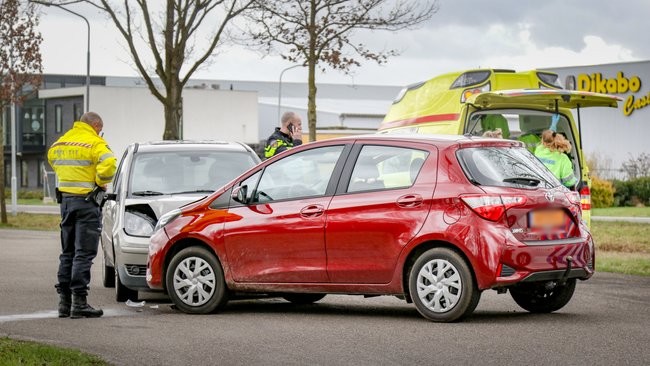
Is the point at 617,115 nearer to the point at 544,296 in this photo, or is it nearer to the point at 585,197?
the point at 585,197

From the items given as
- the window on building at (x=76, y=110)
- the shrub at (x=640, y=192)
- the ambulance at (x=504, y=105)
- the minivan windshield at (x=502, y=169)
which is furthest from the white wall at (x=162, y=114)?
the minivan windshield at (x=502, y=169)

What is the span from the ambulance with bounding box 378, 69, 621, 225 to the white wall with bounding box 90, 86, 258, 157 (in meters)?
60.4

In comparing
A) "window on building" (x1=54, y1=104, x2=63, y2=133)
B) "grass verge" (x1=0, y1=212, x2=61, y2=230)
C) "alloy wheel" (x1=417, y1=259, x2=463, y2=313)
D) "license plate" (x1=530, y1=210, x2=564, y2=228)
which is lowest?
"grass verge" (x1=0, y1=212, x2=61, y2=230)

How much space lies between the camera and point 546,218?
10.8 m

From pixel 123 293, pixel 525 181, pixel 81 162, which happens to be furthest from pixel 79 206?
pixel 525 181

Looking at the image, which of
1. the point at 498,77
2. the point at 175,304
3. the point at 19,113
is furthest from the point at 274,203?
the point at 19,113

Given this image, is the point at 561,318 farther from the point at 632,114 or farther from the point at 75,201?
the point at 632,114

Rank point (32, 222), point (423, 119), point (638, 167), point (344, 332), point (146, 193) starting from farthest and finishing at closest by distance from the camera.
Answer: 1. point (638, 167)
2. point (32, 222)
3. point (423, 119)
4. point (146, 193)
5. point (344, 332)

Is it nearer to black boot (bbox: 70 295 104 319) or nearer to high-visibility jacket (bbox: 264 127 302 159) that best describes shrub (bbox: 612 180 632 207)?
high-visibility jacket (bbox: 264 127 302 159)

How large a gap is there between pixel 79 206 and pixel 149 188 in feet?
7.38

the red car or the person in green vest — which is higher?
the person in green vest

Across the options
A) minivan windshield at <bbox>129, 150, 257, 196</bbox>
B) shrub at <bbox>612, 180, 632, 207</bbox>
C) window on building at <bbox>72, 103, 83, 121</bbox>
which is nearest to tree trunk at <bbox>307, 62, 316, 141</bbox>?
minivan windshield at <bbox>129, 150, 257, 196</bbox>

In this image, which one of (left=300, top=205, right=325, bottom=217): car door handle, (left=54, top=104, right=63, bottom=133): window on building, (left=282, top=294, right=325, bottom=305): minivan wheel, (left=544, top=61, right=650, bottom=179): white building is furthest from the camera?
(left=54, top=104, right=63, bottom=133): window on building

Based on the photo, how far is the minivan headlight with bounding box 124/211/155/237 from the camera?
1330 cm
